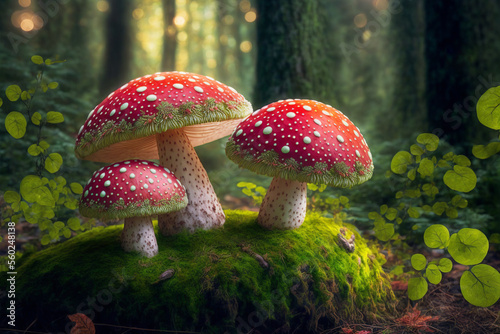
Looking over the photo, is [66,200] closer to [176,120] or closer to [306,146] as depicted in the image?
[176,120]

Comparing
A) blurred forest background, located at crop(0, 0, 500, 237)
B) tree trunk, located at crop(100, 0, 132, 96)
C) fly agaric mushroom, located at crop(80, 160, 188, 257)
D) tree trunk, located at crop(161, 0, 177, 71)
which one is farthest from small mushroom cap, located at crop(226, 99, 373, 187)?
tree trunk, located at crop(161, 0, 177, 71)

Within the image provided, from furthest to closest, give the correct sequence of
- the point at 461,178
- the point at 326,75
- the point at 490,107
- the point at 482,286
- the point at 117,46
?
the point at 117,46
the point at 326,75
the point at 461,178
the point at 482,286
the point at 490,107

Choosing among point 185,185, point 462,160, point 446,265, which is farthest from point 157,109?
point 446,265

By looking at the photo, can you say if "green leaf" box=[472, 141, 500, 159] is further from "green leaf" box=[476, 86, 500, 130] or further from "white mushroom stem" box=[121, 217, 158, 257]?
"white mushroom stem" box=[121, 217, 158, 257]

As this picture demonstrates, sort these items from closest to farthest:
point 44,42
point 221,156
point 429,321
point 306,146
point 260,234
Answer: point 306,146 → point 429,321 → point 260,234 → point 221,156 → point 44,42

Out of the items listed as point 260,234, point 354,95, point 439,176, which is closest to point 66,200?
point 260,234

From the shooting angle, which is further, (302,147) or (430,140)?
(430,140)

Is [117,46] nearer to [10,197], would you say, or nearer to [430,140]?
[10,197]

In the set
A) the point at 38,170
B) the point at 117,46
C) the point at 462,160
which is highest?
the point at 117,46
